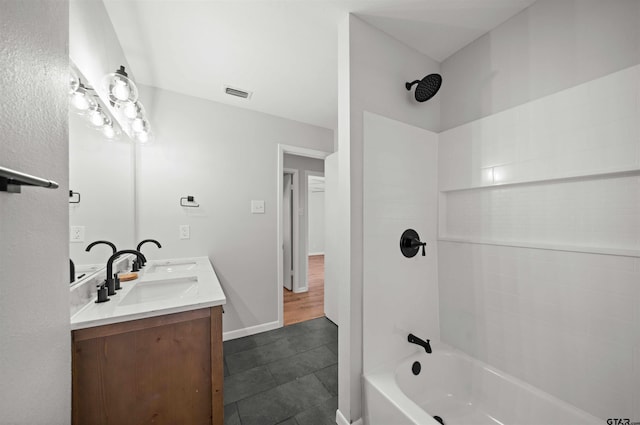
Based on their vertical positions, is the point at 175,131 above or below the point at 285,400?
above

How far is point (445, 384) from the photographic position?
154 centimetres

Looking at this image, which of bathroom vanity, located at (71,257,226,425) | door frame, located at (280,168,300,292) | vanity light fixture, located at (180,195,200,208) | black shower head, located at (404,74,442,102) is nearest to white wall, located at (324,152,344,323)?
door frame, located at (280,168,300,292)

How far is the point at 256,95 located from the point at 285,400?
8.35ft

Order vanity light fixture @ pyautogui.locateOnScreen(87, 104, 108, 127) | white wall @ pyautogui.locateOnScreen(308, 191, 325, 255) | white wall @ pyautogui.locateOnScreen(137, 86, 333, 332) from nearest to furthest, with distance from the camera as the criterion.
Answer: vanity light fixture @ pyautogui.locateOnScreen(87, 104, 108, 127), white wall @ pyautogui.locateOnScreen(137, 86, 333, 332), white wall @ pyautogui.locateOnScreen(308, 191, 325, 255)

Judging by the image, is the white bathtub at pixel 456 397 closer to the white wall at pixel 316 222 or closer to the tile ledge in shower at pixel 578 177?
the tile ledge in shower at pixel 578 177

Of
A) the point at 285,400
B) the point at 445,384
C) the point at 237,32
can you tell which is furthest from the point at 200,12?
the point at 445,384

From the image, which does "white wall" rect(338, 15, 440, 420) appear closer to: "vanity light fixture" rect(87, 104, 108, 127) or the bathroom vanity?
the bathroom vanity

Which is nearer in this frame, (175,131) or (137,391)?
(137,391)

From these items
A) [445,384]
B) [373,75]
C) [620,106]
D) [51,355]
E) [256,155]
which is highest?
[373,75]

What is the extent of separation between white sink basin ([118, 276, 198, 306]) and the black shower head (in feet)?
6.25

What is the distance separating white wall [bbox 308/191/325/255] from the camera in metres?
7.77

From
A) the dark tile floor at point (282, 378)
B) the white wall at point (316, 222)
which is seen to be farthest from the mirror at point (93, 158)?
the white wall at point (316, 222)

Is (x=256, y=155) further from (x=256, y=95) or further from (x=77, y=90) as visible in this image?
(x=77, y=90)

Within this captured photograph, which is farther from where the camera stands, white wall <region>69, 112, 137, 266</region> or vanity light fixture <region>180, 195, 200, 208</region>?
vanity light fixture <region>180, 195, 200, 208</region>
